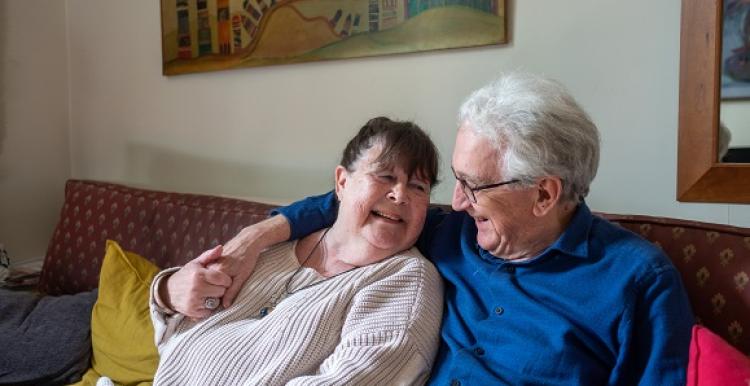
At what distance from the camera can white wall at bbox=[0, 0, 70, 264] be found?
9.32 ft

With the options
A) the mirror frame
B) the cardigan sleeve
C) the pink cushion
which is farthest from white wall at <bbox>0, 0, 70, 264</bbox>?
the pink cushion

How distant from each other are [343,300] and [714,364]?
0.69 metres

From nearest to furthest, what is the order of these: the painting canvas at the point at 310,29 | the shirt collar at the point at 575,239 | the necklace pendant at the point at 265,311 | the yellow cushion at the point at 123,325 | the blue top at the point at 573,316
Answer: the blue top at the point at 573,316, the shirt collar at the point at 575,239, the necklace pendant at the point at 265,311, the yellow cushion at the point at 123,325, the painting canvas at the point at 310,29

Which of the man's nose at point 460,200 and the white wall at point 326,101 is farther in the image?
the white wall at point 326,101

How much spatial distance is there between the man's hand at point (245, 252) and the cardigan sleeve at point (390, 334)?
28 cm

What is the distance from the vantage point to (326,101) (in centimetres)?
227

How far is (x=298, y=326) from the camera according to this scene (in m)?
1.31

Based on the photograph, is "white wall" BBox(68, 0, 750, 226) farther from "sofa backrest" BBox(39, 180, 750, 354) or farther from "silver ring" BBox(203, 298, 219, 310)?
"silver ring" BBox(203, 298, 219, 310)

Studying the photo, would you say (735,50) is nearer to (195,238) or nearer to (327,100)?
(327,100)

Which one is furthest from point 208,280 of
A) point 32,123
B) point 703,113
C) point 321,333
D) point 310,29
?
point 32,123

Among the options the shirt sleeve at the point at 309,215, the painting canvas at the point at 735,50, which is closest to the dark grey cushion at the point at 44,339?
the shirt sleeve at the point at 309,215

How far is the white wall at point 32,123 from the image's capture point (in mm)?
2842

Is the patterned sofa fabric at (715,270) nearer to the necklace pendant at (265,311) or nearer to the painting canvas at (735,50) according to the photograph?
the painting canvas at (735,50)

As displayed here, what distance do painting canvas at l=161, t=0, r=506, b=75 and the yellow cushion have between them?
92cm
